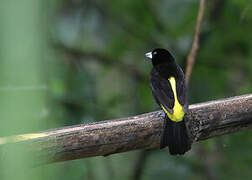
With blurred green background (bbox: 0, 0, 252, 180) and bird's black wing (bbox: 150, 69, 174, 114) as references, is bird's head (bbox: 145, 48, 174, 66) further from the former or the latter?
blurred green background (bbox: 0, 0, 252, 180)

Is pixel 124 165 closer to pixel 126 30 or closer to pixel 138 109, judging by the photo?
pixel 138 109

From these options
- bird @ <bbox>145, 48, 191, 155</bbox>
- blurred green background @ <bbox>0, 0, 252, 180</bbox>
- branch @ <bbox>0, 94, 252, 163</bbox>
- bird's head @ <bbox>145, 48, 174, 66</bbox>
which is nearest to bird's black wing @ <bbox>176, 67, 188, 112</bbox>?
bird @ <bbox>145, 48, 191, 155</bbox>

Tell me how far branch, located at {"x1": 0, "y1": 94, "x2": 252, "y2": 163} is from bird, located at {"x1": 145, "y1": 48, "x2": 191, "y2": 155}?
0.22 ft

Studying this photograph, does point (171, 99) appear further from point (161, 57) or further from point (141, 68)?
point (141, 68)

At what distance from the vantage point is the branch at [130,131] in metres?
1.70

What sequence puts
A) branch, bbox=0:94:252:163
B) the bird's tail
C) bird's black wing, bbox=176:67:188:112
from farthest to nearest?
bird's black wing, bbox=176:67:188:112 < the bird's tail < branch, bbox=0:94:252:163

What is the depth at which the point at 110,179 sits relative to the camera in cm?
428

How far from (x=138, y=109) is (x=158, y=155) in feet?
2.27

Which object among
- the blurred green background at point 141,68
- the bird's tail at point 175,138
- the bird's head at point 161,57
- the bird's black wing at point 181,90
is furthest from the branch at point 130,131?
the blurred green background at point 141,68

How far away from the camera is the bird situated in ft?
7.09

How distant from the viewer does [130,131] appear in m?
1.94

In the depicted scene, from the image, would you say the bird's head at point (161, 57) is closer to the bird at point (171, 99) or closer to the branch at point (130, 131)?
the bird at point (171, 99)

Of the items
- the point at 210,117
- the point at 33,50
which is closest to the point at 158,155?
the point at 210,117

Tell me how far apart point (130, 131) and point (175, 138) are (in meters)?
0.32
